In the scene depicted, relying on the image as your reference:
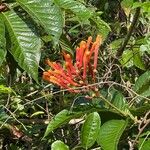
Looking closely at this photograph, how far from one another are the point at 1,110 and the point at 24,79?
0.94m

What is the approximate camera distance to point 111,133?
1.50 m

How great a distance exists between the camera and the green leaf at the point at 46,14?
1606 mm

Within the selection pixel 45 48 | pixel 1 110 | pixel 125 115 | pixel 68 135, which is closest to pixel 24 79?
pixel 45 48

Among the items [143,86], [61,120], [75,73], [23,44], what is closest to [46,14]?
[23,44]

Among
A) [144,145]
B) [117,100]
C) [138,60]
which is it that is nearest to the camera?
[144,145]

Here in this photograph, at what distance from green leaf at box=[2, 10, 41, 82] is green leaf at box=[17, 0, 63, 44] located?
75mm

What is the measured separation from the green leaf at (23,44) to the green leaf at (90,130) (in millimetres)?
251

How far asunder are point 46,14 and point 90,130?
43 cm

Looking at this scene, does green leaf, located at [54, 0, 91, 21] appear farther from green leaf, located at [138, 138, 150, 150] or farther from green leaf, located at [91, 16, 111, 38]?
green leaf, located at [138, 138, 150, 150]

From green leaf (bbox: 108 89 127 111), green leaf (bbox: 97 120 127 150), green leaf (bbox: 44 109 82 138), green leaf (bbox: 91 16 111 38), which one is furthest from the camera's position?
green leaf (bbox: 91 16 111 38)

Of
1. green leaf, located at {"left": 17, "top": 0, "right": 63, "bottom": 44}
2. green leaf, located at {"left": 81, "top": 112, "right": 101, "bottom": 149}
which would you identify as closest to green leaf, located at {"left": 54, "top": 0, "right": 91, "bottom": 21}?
green leaf, located at {"left": 17, "top": 0, "right": 63, "bottom": 44}

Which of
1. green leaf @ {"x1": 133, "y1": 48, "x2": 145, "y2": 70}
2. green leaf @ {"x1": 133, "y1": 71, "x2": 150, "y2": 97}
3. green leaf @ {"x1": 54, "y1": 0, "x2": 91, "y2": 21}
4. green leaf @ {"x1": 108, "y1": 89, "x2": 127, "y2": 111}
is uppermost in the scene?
green leaf @ {"x1": 54, "y1": 0, "x2": 91, "y2": 21}

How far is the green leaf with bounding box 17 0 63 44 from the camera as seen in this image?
1606 mm

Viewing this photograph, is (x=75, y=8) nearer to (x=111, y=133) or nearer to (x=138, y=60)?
(x=111, y=133)
